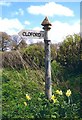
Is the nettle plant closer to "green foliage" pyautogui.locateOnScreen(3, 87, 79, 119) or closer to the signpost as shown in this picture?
"green foliage" pyautogui.locateOnScreen(3, 87, 79, 119)

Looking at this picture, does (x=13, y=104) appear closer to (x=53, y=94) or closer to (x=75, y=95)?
(x=53, y=94)

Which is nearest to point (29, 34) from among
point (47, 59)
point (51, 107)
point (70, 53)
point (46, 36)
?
point (46, 36)

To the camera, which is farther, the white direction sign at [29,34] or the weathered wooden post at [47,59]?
the weathered wooden post at [47,59]

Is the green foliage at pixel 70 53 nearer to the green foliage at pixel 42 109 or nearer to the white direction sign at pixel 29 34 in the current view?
the green foliage at pixel 42 109

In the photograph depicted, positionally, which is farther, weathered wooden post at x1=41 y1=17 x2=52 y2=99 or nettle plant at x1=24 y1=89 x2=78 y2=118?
weathered wooden post at x1=41 y1=17 x2=52 y2=99

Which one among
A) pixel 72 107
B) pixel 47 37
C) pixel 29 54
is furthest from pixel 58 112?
pixel 29 54

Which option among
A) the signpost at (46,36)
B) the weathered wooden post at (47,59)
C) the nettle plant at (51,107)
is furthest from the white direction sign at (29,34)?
the nettle plant at (51,107)

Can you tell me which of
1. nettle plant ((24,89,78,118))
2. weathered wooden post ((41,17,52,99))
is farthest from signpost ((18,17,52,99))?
nettle plant ((24,89,78,118))

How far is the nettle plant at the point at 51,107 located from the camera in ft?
18.1

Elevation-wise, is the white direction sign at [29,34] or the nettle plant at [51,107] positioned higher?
the white direction sign at [29,34]

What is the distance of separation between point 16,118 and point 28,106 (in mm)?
334

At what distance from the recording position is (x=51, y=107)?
562 cm

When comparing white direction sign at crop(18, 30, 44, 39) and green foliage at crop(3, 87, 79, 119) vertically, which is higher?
white direction sign at crop(18, 30, 44, 39)

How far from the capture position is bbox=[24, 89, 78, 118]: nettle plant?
5512 mm
